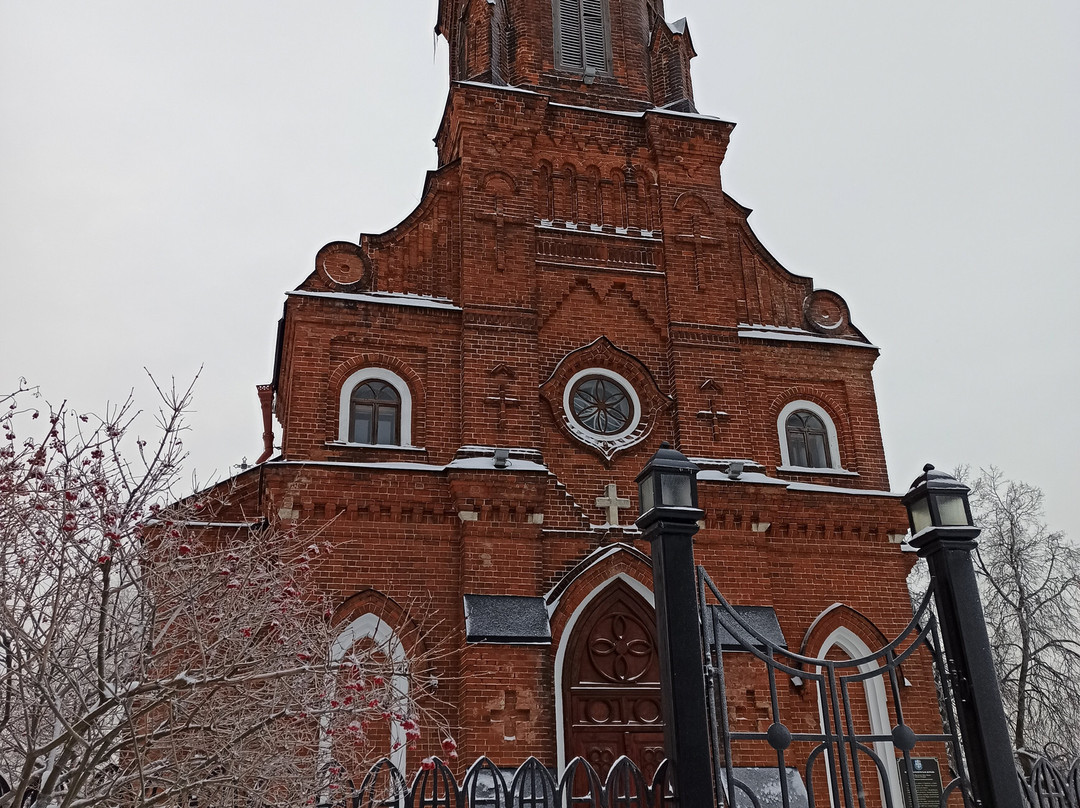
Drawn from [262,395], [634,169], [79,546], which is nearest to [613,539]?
[634,169]

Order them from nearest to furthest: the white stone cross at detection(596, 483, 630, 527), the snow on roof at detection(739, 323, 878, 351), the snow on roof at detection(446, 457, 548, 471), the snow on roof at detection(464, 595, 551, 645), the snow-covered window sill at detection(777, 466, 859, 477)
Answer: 1. the snow on roof at detection(464, 595, 551, 645)
2. the snow on roof at detection(446, 457, 548, 471)
3. the white stone cross at detection(596, 483, 630, 527)
4. the snow-covered window sill at detection(777, 466, 859, 477)
5. the snow on roof at detection(739, 323, 878, 351)

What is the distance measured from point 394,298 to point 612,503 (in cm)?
455

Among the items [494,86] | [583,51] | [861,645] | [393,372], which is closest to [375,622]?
[393,372]

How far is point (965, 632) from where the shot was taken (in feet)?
Result: 22.1

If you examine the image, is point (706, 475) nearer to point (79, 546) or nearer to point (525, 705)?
point (525, 705)

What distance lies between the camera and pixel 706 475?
46.0 ft

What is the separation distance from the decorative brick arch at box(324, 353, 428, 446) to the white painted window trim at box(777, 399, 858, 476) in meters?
5.67

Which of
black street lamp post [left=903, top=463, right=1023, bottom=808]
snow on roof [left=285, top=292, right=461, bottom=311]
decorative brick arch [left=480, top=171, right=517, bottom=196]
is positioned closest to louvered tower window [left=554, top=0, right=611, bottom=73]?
decorative brick arch [left=480, top=171, right=517, bottom=196]

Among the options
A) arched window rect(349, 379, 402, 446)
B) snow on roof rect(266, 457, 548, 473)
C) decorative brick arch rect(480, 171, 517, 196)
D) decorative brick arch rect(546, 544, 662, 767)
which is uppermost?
decorative brick arch rect(480, 171, 517, 196)

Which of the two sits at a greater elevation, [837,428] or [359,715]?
[837,428]

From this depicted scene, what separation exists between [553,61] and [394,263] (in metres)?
5.37

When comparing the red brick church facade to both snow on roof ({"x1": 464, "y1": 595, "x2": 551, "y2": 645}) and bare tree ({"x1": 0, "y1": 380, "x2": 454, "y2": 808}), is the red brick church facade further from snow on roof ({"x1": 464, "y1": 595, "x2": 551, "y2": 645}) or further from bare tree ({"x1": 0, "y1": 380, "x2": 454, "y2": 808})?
bare tree ({"x1": 0, "y1": 380, "x2": 454, "y2": 808})

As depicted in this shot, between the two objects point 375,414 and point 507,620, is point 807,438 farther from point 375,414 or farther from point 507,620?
point 375,414

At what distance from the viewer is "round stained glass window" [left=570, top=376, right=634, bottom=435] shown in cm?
1469
